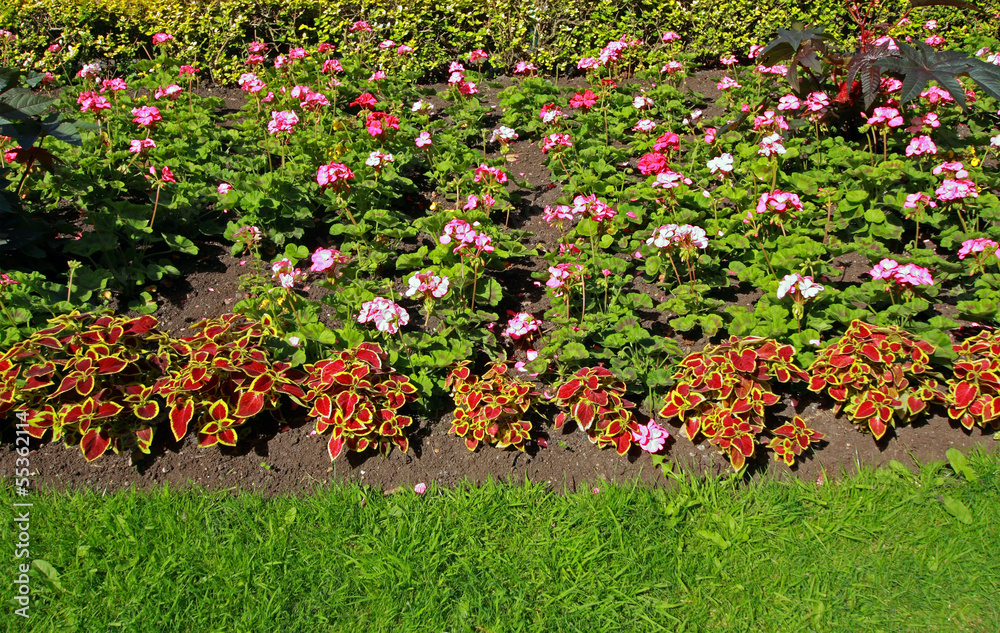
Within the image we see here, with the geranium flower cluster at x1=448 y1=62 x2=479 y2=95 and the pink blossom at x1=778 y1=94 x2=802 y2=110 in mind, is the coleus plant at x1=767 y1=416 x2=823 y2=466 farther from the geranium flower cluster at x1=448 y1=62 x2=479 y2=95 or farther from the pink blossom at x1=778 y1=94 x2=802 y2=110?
the geranium flower cluster at x1=448 y1=62 x2=479 y2=95

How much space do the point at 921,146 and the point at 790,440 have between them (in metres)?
Result: 2.14

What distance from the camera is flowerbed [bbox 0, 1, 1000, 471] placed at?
2973 mm

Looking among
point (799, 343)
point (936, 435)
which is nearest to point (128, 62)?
point (799, 343)

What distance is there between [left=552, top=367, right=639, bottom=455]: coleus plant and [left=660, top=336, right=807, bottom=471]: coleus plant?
0.58 ft

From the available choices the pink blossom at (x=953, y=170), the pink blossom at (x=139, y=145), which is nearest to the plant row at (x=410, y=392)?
the pink blossom at (x=953, y=170)

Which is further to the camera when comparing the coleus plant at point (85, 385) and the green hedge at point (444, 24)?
the green hedge at point (444, 24)

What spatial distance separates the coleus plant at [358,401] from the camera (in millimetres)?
2898

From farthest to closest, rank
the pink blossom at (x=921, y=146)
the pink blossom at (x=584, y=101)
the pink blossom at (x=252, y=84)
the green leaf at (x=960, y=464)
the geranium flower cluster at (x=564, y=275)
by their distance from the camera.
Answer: the pink blossom at (x=584, y=101) < the pink blossom at (x=252, y=84) < the pink blossom at (x=921, y=146) < the geranium flower cluster at (x=564, y=275) < the green leaf at (x=960, y=464)

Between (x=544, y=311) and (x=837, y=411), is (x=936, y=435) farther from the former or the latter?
(x=544, y=311)

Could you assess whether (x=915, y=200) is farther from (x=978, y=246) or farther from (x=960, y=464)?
(x=960, y=464)

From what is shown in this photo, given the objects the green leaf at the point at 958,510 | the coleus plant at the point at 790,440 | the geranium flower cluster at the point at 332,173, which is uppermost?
the geranium flower cluster at the point at 332,173

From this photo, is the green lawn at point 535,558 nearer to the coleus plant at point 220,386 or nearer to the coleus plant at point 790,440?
the coleus plant at point 790,440

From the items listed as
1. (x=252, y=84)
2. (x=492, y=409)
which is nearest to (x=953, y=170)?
(x=492, y=409)

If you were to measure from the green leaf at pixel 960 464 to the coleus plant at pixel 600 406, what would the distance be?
124cm
